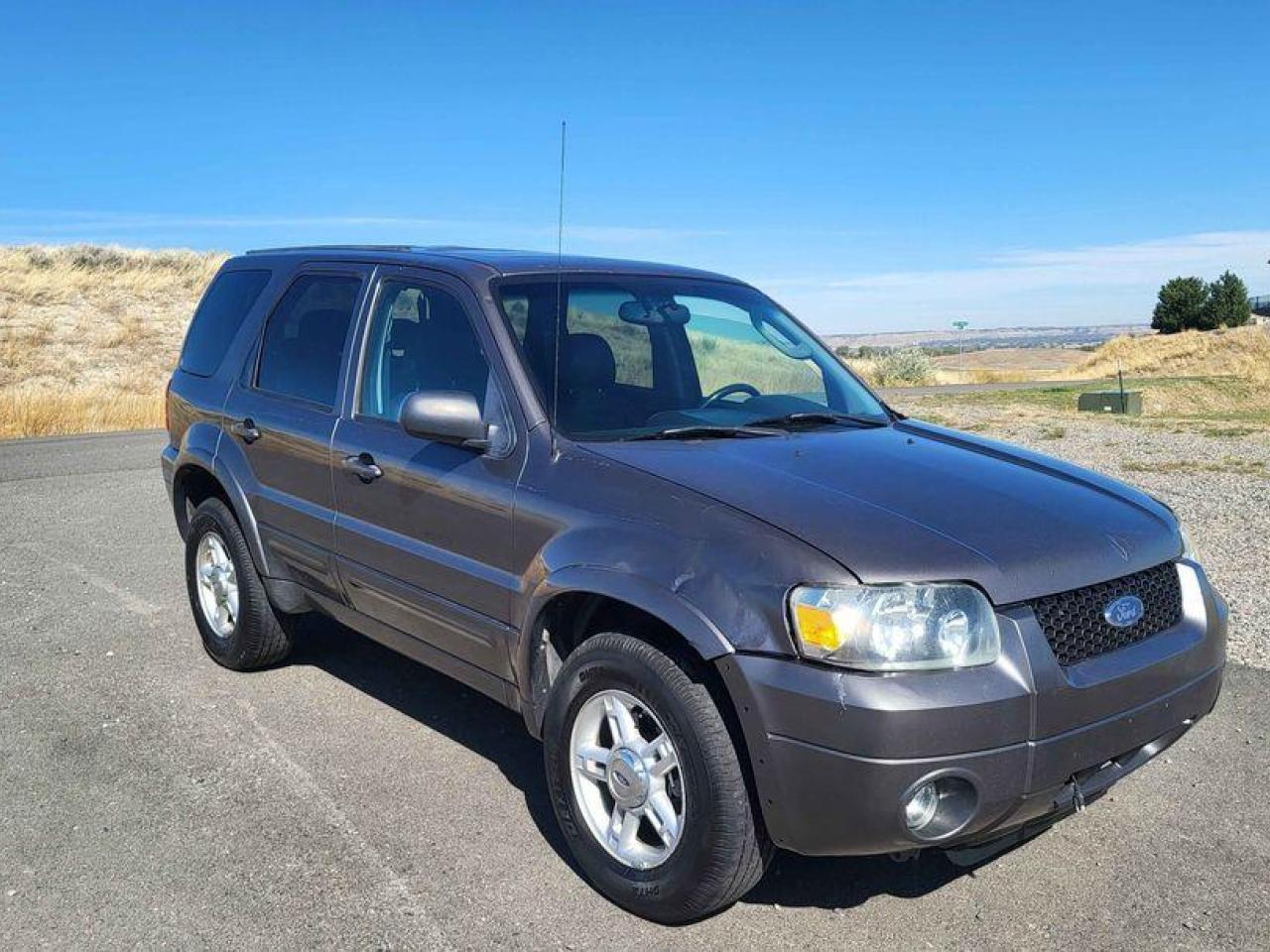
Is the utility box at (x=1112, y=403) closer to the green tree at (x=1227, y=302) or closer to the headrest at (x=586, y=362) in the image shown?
the headrest at (x=586, y=362)

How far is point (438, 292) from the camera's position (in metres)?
4.34

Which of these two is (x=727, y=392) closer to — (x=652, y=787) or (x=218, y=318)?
(x=652, y=787)

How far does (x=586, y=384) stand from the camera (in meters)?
3.98

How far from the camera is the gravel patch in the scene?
6703 millimetres

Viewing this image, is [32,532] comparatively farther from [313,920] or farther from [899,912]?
[899,912]

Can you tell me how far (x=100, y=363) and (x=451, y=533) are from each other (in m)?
37.1

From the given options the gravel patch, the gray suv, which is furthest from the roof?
the gravel patch

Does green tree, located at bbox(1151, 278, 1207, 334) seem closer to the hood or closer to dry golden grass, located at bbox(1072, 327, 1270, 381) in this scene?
dry golden grass, located at bbox(1072, 327, 1270, 381)

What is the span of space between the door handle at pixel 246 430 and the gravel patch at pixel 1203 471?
4770 mm

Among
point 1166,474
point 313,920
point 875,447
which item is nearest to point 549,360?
point 875,447

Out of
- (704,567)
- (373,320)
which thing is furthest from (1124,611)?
(373,320)

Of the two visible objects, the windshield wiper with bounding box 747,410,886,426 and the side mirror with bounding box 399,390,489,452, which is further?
the windshield wiper with bounding box 747,410,886,426

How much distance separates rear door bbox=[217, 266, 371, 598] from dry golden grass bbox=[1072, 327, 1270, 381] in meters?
36.8

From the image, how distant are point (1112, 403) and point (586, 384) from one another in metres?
21.5
